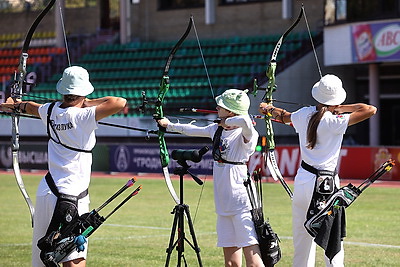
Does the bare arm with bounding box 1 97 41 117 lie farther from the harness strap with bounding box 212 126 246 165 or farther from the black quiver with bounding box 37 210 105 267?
the harness strap with bounding box 212 126 246 165

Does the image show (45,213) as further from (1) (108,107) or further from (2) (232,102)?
(2) (232,102)

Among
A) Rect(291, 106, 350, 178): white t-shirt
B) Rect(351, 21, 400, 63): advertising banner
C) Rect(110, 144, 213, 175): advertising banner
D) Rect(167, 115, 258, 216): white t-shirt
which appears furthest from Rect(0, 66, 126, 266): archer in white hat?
Rect(351, 21, 400, 63): advertising banner

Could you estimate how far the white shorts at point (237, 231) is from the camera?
26.4ft

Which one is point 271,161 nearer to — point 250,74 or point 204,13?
point 250,74

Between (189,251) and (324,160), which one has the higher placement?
(324,160)

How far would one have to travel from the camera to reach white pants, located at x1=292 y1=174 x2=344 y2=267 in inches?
313

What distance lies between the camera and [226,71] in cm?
3278

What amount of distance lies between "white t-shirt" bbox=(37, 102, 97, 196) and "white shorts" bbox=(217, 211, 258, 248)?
4.34 ft

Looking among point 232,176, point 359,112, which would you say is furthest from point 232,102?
point 359,112

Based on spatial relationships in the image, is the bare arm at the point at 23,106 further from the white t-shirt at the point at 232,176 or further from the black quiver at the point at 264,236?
the black quiver at the point at 264,236

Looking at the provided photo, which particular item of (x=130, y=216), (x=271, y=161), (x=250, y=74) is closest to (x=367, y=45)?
(x=250, y=74)

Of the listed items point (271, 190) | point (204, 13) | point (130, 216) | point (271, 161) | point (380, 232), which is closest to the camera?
point (271, 161)

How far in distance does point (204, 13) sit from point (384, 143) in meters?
8.71

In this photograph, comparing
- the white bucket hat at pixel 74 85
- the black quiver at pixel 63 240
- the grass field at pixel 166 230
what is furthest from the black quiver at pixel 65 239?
the grass field at pixel 166 230
